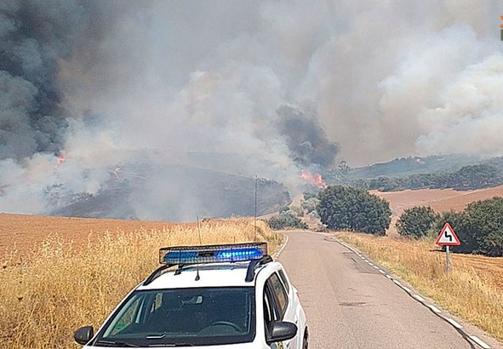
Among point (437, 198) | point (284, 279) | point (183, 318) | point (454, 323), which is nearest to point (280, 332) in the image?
point (183, 318)

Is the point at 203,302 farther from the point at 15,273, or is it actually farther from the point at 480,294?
the point at 480,294

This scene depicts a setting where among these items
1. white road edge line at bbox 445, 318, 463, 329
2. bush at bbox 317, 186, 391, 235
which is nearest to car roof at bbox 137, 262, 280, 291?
white road edge line at bbox 445, 318, 463, 329

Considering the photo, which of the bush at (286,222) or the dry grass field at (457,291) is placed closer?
the dry grass field at (457,291)

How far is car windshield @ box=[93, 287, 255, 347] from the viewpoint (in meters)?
4.95

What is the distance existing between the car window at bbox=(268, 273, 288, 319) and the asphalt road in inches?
98.5

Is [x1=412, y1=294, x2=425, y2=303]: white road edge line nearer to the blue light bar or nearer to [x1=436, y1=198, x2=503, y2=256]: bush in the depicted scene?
the blue light bar

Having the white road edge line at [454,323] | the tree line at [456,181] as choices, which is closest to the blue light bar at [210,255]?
the white road edge line at [454,323]

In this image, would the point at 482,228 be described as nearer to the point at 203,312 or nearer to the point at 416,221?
the point at 416,221

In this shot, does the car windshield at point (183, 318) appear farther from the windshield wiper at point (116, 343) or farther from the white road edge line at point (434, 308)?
the white road edge line at point (434, 308)

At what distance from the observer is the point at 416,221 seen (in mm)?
90500

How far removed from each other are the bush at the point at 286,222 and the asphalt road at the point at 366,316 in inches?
3217

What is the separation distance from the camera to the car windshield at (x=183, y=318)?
495cm

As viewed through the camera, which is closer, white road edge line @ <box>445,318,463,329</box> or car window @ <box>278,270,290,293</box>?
car window @ <box>278,270,290,293</box>

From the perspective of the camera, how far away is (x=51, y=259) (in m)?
10.4
